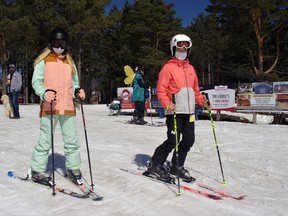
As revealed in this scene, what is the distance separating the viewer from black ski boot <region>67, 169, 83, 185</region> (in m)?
4.38

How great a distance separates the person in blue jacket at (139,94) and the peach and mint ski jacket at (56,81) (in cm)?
703

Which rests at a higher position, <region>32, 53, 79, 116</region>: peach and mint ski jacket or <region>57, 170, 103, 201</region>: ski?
<region>32, 53, 79, 116</region>: peach and mint ski jacket

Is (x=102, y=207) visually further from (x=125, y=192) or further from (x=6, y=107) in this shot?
(x=6, y=107)

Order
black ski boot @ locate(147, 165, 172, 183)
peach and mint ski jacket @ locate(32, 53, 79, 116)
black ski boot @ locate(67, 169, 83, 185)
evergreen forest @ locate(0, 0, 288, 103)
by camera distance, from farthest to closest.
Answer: evergreen forest @ locate(0, 0, 288, 103) → black ski boot @ locate(147, 165, 172, 183) → black ski boot @ locate(67, 169, 83, 185) → peach and mint ski jacket @ locate(32, 53, 79, 116)

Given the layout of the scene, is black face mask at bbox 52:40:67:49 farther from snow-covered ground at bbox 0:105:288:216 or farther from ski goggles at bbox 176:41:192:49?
snow-covered ground at bbox 0:105:288:216

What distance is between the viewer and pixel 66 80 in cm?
435

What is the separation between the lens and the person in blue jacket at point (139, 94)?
11.5 meters

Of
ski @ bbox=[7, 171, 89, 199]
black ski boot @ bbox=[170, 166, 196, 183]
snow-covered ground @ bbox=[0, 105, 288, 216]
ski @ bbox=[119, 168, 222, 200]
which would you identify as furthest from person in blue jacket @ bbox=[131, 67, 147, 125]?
ski @ bbox=[7, 171, 89, 199]

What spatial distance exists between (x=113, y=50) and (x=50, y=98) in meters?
46.1

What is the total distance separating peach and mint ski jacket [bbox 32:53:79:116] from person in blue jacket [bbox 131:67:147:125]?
7.03 meters

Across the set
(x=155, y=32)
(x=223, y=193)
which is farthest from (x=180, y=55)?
(x=155, y=32)

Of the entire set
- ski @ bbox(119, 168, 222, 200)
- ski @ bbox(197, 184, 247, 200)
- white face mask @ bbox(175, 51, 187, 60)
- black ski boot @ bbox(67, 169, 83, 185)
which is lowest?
ski @ bbox(197, 184, 247, 200)

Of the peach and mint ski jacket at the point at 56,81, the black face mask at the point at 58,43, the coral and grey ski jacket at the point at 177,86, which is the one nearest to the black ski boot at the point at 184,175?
the coral and grey ski jacket at the point at 177,86

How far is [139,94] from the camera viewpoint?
11.8 meters
